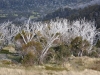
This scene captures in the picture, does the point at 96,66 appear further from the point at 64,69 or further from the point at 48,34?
the point at 48,34

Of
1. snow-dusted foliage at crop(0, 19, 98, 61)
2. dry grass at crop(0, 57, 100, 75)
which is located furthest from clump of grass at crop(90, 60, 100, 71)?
snow-dusted foliage at crop(0, 19, 98, 61)

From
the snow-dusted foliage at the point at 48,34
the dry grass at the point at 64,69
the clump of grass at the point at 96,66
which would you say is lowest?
the clump of grass at the point at 96,66

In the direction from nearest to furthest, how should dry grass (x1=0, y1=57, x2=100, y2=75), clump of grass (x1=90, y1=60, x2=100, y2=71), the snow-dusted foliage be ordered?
dry grass (x1=0, y1=57, x2=100, y2=75)
clump of grass (x1=90, y1=60, x2=100, y2=71)
the snow-dusted foliage


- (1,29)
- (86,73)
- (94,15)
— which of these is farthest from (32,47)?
(94,15)

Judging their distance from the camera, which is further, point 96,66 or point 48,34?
point 48,34

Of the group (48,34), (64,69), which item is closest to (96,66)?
(64,69)

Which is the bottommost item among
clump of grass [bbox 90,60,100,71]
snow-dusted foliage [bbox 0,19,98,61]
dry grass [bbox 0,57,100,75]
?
clump of grass [bbox 90,60,100,71]

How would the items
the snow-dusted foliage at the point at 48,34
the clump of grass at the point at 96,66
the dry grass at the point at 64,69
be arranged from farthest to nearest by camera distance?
the snow-dusted foliage at the point at 48,34, the clump of grass at the point at 96,66, the dry grass at the point at 64,69

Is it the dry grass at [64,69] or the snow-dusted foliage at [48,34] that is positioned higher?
the snow-dusted foliage at [48,34]

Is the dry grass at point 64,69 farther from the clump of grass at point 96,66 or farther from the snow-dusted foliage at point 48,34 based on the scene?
the snow-dusted foliage at point 48,34

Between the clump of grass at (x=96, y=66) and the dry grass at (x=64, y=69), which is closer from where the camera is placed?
the dry grass at (x=64, y=69)

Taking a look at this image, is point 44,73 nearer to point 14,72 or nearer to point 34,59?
point 14,72

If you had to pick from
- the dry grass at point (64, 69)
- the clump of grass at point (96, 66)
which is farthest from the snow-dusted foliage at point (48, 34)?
the clump of grass at point (96, 66)

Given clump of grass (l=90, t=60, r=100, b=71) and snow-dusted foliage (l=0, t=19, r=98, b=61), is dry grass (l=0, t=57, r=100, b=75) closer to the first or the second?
clump of grass (l=90, t=60, r=100, b=71)
